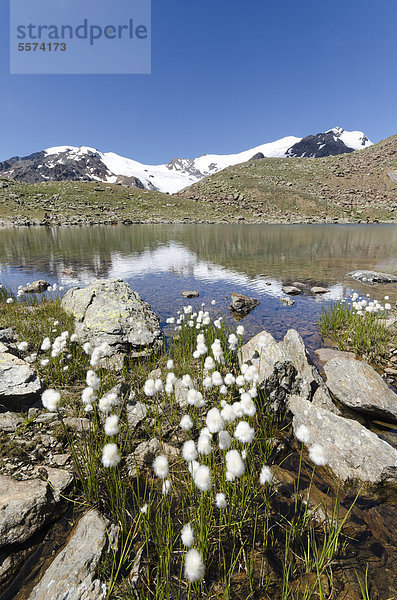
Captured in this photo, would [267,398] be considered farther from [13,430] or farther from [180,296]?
[180,296]

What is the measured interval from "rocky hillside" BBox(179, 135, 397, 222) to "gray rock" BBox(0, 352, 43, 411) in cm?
11475

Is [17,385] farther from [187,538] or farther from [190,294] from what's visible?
[190,294]

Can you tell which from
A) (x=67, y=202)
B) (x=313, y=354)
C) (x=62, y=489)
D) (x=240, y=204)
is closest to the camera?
(x=62, y=489)

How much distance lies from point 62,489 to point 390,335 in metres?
10.9

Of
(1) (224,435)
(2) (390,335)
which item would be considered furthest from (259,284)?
(1) (224,435)

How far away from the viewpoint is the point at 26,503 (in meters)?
3.25

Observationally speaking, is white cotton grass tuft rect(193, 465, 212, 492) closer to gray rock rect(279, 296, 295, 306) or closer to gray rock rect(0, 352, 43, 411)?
gray rock rect(0, 352, 43, 411)

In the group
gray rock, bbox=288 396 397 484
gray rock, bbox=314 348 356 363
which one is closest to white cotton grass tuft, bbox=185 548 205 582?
gray rock, bbox=288 396 397 484

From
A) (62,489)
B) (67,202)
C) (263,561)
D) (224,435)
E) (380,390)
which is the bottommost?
(263,561)

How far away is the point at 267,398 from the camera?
5762mm

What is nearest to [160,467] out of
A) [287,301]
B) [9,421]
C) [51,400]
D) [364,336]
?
[51,400]

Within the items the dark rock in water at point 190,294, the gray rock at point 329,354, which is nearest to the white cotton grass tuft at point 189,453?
the gray rock at point 329,354

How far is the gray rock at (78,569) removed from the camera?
2.55m

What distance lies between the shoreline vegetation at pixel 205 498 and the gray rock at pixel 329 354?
3.68 m
